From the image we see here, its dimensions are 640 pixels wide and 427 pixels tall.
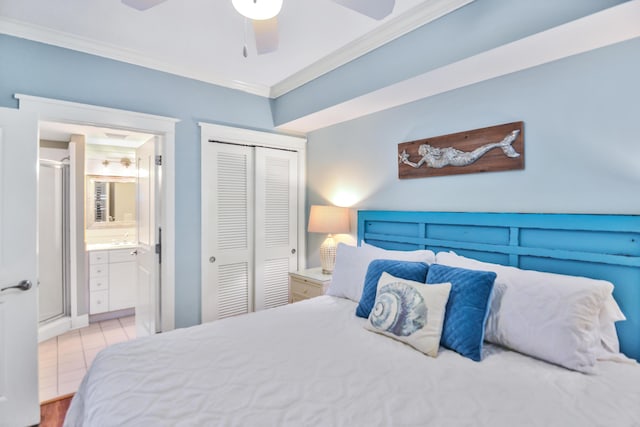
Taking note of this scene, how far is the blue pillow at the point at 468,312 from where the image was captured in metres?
1.53

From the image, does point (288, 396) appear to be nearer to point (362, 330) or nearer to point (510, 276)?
point (362, 330)

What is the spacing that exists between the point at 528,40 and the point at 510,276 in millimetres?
1165

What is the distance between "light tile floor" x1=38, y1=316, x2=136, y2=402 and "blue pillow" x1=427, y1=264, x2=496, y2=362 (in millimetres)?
2754

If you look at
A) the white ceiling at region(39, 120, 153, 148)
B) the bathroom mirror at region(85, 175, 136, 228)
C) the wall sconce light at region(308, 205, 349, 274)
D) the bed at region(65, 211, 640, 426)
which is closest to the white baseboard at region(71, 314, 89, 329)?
the bathroom mirror at region(85, 175, 136, 228)

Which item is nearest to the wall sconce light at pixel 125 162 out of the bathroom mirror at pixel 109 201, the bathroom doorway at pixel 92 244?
the bathroom doorway at pixel 92 244

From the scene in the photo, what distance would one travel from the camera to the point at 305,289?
2.99 metres

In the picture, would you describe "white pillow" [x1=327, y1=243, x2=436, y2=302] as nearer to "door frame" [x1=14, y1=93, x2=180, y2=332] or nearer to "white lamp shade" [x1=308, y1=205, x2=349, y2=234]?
"white lamp shade" [x1=308, y1=205, x2=349, y2=234]

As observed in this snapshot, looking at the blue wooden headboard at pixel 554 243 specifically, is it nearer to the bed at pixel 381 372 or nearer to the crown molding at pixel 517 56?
the bed at pixel 381 372

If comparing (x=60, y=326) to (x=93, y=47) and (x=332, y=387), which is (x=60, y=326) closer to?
(x=93, y=47)

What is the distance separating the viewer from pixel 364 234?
295cm

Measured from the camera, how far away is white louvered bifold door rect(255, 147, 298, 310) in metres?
3.34

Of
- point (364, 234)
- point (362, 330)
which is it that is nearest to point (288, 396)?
point (362, 330)

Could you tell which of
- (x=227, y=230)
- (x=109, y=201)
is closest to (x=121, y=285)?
(x=109, y=201)

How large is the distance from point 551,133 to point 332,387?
1.76m
